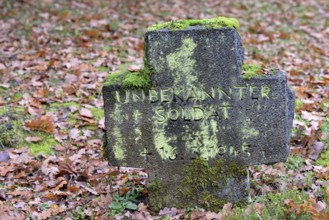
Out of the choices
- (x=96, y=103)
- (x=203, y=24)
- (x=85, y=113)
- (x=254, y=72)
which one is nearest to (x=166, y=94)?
(x=203, y=24)

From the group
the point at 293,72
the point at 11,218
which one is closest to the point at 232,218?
the point at 11,218

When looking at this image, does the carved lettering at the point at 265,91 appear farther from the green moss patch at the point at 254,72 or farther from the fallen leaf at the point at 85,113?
the fallen leaf at the point at 85,113

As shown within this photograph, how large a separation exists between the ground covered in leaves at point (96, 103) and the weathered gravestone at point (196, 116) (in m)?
0.29

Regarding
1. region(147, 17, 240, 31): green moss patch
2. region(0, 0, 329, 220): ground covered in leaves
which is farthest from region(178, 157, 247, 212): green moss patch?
region(147, 17, 240, 31): green moss patch

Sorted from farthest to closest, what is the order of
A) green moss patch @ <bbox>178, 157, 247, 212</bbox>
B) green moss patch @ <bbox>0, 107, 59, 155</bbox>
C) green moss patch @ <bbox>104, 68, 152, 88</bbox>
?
green moss patch @ <bbox>0, 107, 59, 155</bbox>, green moss patch @ <bbox>178, 157, 247, 212</bbox>, green moss patch @ <bbox>104, 68, 152, 88</bbox>

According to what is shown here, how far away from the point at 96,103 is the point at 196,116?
112 inches

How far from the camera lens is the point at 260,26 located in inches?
439

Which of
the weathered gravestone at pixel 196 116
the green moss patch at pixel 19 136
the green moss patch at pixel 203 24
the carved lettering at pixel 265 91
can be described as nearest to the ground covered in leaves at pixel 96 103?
the green moss patch at pixel 19 136

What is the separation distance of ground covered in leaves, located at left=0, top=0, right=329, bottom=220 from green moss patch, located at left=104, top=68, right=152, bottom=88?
3.85 ft

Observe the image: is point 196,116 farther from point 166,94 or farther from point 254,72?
point 254,72

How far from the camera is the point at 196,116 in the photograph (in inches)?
178

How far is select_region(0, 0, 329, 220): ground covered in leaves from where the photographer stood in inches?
185

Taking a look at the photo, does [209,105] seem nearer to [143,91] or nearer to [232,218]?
[143,91]

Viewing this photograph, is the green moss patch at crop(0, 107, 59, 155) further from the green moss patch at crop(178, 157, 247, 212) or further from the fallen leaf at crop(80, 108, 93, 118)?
the green moss patch at crop(178, 157, 247, 212)
